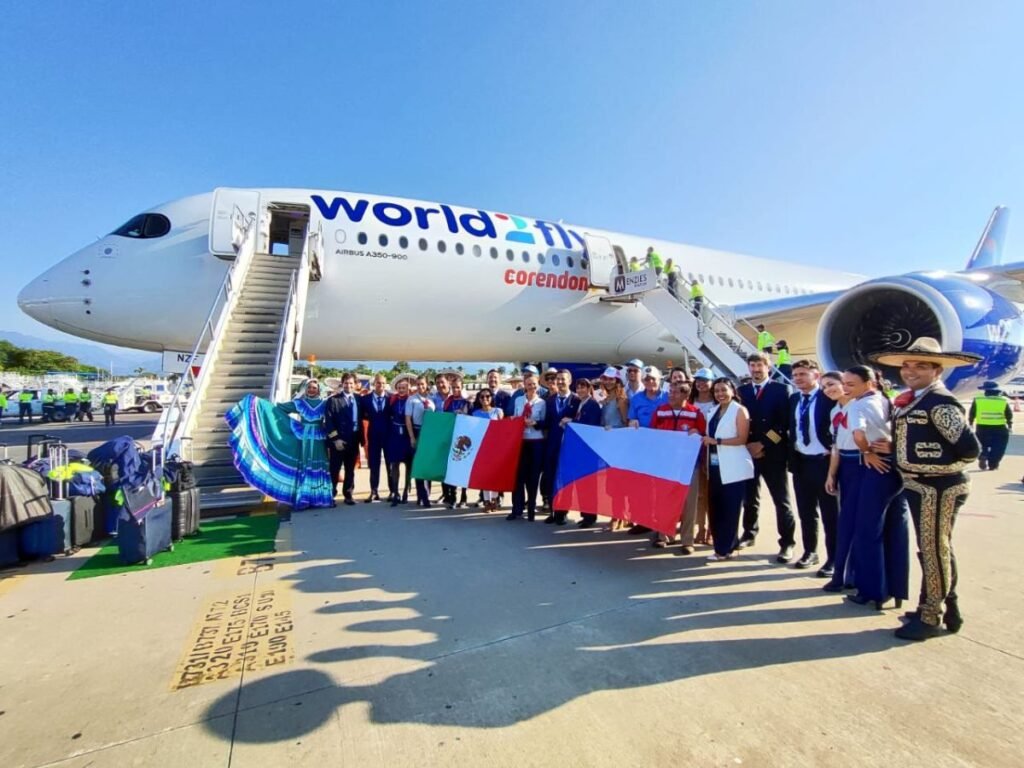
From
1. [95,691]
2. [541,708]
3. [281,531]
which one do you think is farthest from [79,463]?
[541,708]

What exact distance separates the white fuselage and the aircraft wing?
2.03 metres

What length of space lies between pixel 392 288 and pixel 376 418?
4102 mm

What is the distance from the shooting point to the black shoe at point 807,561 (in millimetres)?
4223

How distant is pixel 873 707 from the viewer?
7.64ft

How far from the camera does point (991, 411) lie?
829cm

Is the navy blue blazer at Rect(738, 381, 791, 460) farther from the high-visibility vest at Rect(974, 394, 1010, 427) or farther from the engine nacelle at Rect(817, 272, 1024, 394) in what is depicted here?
the high-visibility vest at Rect(974, 394, 1010, 427)

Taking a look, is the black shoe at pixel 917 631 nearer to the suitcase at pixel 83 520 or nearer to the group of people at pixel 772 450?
the group of people at pixel 772 450

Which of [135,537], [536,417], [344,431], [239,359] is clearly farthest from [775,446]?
[239,359]

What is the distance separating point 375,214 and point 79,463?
21.6ft

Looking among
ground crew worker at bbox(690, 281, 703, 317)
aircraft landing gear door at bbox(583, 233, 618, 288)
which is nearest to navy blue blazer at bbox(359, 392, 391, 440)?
aircraft landing gear door at bbox(583, 233, 618, 288)

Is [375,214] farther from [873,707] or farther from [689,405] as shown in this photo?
[873,707]

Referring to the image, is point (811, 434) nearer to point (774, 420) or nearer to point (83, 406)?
point (774, 420)

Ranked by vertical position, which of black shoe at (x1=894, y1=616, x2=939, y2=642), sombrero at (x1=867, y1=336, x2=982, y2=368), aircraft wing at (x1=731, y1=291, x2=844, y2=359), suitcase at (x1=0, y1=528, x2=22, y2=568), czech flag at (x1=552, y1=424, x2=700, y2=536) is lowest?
black shoe at (x1=894, y1=616, x2=939, y2=642)

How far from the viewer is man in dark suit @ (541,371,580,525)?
573 centimetres
